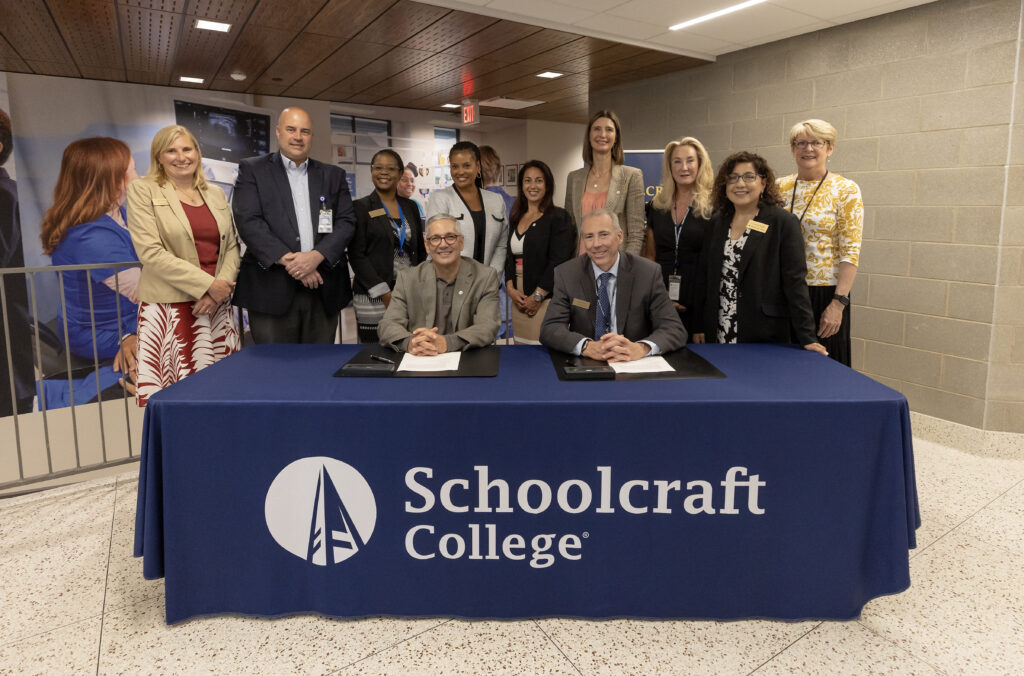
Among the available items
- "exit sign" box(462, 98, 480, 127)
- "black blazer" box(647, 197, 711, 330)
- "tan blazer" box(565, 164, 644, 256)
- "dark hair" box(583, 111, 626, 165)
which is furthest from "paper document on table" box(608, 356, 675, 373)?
"exit sign" box(462, 98, 480, 127)

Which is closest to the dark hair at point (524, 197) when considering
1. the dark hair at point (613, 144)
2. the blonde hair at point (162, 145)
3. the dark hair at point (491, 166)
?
the dark hair at point (613, 144)

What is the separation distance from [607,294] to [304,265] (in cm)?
123

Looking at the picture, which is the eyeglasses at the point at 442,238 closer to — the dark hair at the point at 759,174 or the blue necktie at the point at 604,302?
the blue necktie at the point at 604,302

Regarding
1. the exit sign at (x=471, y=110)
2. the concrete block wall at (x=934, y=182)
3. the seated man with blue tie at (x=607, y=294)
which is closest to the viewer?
the seated man with blue tie at (x=607, y=294)

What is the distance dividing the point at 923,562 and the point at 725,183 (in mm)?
1545

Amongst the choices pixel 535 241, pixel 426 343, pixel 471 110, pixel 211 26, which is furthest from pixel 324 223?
pixel 471 110

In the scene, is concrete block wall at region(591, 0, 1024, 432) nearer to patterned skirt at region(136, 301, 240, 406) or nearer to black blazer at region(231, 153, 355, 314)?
black blazer at region(231, 153, 355, 314)

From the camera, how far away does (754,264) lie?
7.86 ft

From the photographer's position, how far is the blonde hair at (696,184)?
295 cm

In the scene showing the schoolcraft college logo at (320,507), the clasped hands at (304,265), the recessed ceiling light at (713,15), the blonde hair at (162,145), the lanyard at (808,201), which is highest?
the recessed ceiling light at (713,15)

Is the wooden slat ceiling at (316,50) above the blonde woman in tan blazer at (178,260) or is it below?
above

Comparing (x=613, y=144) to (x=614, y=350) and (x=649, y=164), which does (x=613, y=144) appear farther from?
(x=649, y=164)

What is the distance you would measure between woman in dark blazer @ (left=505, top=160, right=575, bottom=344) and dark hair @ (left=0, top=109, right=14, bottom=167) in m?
5.03

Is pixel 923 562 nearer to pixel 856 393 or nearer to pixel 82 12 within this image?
pixel 856 393
